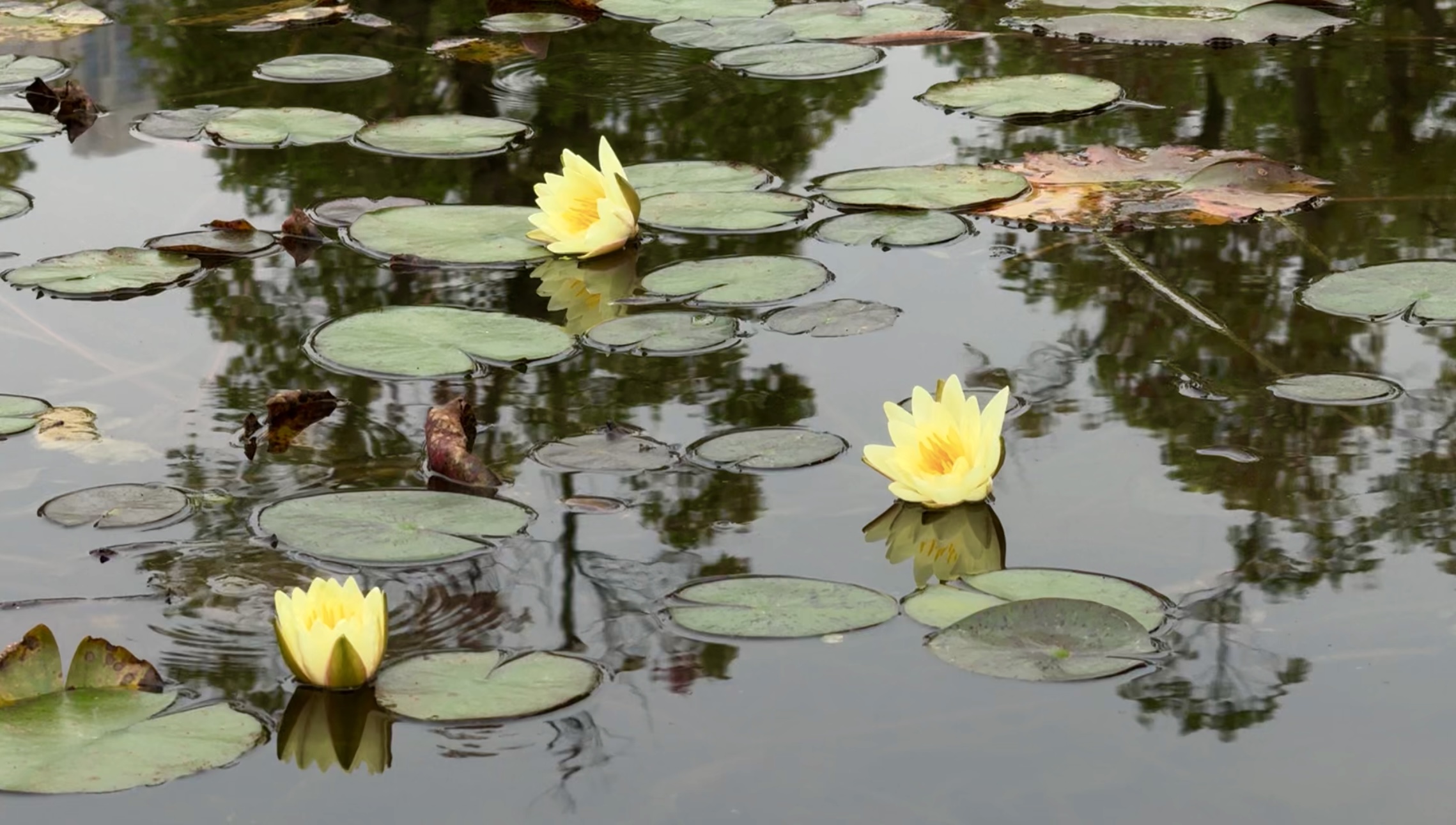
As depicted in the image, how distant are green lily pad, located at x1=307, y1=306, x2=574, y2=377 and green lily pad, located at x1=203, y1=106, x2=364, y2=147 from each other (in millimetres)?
1560

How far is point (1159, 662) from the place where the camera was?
2.33m

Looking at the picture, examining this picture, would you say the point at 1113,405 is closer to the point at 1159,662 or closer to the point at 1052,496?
the point at 1052,496

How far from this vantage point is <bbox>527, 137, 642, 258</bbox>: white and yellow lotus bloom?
403cm

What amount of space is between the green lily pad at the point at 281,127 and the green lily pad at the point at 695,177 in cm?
105

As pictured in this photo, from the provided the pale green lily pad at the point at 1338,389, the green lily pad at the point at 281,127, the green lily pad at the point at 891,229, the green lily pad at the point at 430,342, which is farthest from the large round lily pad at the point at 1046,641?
the green lily pad at the point at 281,127

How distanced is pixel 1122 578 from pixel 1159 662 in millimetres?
236

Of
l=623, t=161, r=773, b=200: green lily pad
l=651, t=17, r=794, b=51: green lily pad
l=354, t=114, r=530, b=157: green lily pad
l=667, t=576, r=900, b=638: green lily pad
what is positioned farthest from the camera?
l=651, t=17, r=794, b=51: green lily pad

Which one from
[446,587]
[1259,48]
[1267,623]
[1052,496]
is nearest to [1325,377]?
[1052,496]

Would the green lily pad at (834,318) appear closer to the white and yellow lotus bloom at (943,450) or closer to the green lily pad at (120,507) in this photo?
the white and yellow lotus bloom at (943,450)

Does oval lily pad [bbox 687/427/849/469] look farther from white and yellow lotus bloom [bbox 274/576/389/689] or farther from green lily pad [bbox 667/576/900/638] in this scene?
white and yellow lotus bloom [bbox 274/576/389/689]

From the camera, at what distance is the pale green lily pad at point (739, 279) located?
3760 millimetres

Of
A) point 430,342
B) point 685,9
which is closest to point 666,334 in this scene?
point 430,342

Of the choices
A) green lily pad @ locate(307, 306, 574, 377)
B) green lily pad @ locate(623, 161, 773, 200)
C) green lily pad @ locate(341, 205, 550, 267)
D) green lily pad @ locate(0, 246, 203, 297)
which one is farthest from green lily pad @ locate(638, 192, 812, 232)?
green lily pad @ locate(0, 246, 203, 297)

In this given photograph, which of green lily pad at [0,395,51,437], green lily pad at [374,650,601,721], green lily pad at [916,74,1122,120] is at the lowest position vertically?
green lily pad at [374,650,601,721]
